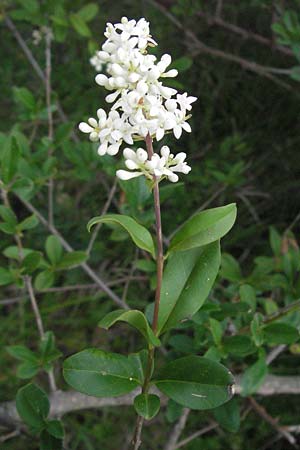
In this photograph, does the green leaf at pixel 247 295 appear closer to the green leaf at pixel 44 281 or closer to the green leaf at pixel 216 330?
the green leaf at pixel 216 330

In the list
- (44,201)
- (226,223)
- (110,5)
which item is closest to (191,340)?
(226,223)

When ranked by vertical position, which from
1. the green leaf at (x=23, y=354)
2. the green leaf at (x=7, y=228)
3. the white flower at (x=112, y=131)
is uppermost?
the white flower at (x=112, y=131)

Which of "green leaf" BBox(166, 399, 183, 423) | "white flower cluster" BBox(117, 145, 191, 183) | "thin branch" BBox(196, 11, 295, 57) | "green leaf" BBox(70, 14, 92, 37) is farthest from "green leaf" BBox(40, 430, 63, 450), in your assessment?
"thin branch" BBox(196, 11, 295, 57)

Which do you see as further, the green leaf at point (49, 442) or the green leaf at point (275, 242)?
the green leaf at point (275, 242)

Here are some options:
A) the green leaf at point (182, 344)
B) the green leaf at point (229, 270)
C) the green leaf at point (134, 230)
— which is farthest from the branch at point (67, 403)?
the green leaf at point (134, 230)

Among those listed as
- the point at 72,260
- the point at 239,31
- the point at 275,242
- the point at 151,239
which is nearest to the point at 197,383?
the point at 151,239

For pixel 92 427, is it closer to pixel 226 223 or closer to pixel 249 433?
pixel 249 433
